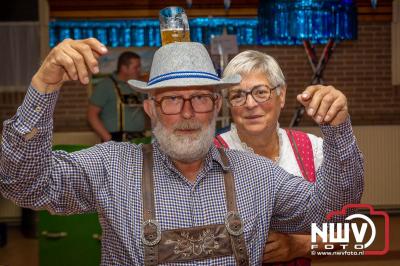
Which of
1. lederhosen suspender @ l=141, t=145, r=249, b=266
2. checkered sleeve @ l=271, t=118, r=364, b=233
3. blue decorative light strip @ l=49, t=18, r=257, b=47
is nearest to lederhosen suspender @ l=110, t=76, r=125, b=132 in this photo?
blue decorative light strip @ l=49, t=18, r=257, b=47

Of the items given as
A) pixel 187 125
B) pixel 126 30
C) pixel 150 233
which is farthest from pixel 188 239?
pixel 126 30

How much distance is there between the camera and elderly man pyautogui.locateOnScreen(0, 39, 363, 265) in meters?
1.78

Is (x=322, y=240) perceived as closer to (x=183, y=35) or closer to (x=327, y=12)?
(x=183, y=35)

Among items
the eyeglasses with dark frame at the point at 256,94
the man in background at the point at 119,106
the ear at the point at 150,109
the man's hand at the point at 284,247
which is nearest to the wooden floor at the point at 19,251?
the man in background at the point at 119,106

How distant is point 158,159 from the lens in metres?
1.99

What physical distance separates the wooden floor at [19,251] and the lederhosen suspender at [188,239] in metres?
3.61

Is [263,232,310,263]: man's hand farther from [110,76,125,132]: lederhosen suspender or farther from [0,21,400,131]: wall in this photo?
[0,21,400,131]: wall

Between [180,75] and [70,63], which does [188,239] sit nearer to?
[180,75]

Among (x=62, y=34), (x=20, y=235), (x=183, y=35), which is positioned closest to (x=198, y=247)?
(x=183, y=35)

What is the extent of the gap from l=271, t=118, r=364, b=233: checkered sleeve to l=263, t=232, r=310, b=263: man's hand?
4 cm

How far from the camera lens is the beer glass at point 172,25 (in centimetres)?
231

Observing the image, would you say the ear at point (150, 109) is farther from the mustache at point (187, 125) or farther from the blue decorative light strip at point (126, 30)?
the blue decorative light strip at point (126, 30)

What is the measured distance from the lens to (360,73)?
24.5 feet

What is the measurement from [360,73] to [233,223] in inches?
233
